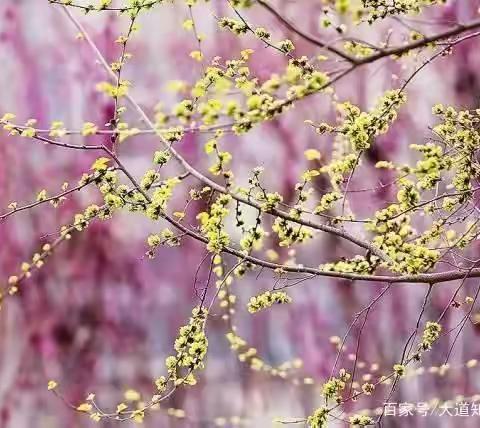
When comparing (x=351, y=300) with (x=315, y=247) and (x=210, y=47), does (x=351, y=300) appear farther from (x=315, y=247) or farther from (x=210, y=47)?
(x=210, y=47)

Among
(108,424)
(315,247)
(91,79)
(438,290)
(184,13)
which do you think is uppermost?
(184,13)

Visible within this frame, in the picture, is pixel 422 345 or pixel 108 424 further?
pixel 108 424

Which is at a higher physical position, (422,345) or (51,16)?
(51,16)

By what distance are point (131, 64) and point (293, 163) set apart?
0.92 m

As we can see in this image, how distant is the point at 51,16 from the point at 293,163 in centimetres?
137

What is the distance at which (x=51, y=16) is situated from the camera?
3424 millimetres

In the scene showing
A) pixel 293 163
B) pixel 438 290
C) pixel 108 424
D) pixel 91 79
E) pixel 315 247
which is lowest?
pixel 108 424

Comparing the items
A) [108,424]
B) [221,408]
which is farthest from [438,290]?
[108,424]

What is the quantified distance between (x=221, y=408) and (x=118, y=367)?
0.53 meters

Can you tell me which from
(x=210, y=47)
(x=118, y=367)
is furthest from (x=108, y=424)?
(x=210, y=47)

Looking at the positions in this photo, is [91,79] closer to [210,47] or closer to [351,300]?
[210,47]

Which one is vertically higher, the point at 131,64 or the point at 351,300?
the point at 131,64

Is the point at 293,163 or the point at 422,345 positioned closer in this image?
the point at 422,345

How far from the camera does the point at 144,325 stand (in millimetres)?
3410
